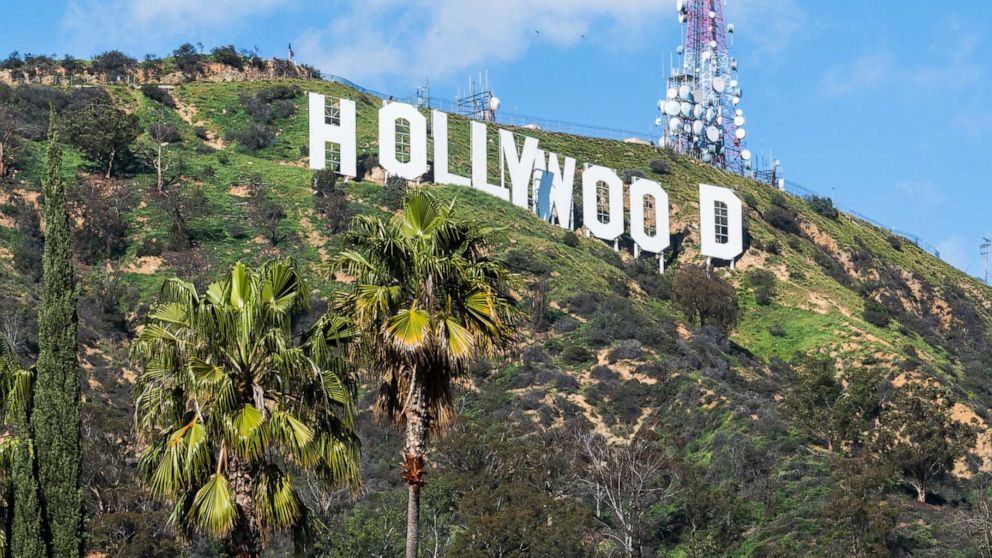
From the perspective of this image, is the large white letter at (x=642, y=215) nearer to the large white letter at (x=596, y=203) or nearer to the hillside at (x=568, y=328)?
the large white letter at (x=596, y=203)

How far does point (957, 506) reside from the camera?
68688 mm

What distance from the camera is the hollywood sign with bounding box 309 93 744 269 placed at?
99.1 metres

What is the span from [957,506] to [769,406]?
12.1 metres

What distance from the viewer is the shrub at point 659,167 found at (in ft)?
407

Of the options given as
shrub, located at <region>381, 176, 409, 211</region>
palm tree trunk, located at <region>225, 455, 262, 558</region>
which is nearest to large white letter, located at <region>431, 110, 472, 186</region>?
shrub, located at <region>381, 176, 409, 211</region>

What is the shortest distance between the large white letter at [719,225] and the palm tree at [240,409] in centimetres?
8458

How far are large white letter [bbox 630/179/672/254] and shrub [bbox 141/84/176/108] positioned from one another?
37.1m

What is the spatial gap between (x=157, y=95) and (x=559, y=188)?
3349cm

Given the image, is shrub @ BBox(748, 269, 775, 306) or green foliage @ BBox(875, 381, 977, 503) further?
shrub @ BBox(748, 269, 775, 306)

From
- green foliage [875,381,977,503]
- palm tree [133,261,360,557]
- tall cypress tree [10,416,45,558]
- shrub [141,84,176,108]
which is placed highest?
shrub [141,84,176,108]

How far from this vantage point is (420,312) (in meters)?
23.2

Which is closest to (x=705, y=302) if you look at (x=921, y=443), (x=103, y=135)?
(x=921, y=443)

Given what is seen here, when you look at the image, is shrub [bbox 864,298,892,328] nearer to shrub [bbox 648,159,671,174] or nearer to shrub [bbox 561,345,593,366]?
shrub [bbox 648,159,671,174]

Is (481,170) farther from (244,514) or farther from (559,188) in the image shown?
(244,514)
